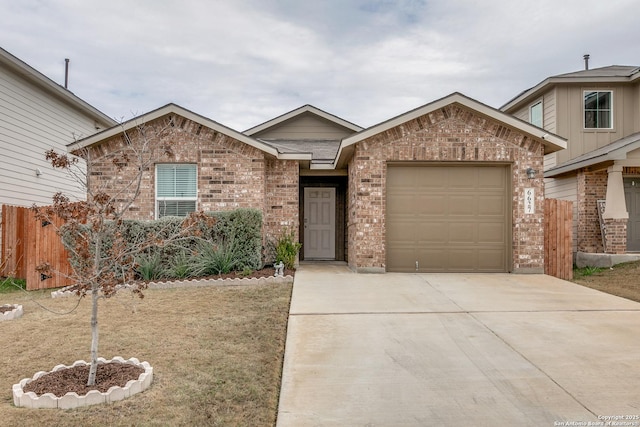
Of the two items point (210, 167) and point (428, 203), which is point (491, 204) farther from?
point (210, 167)

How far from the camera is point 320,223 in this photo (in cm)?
1343

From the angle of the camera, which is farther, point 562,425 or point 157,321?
point 157,321

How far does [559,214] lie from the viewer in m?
10.1

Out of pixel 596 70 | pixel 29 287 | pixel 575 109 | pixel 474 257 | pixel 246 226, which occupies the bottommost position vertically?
pixel 29 287

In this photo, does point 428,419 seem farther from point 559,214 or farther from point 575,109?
point 575,109

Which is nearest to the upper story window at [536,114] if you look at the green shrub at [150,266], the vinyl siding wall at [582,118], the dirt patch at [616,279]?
the vinyl siding wall at [582,118]

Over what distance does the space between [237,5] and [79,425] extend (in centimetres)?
1122

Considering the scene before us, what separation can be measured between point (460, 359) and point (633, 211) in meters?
11.7

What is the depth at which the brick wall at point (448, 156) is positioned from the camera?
384 inches

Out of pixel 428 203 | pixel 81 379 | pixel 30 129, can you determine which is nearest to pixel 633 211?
pixel 428 203

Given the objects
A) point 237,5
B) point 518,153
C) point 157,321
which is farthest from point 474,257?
point 237,5

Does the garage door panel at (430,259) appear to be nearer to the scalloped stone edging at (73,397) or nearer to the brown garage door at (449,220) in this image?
the brown garage door at (449,220)

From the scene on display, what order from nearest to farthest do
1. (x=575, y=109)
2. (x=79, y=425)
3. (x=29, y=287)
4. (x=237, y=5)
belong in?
(x=79, y=425), (x=29, y=287), (x=237, y=5), (x=575, y=109)

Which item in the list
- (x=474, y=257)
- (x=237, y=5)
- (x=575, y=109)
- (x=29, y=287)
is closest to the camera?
(x=29, y=287)
